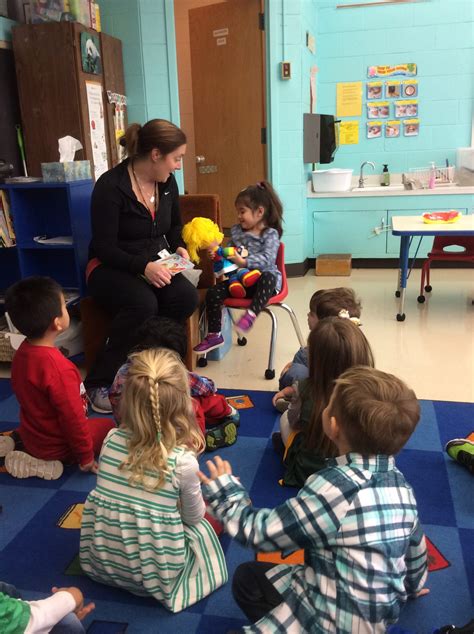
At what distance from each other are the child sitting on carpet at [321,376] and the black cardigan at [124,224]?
1.20 m

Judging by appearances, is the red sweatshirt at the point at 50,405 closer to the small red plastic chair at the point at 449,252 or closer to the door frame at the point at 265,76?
the door frame at the point at 265,76

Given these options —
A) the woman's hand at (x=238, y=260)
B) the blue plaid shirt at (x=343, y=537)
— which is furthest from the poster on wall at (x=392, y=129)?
the blue plaid shirt at (x=343, y=537)

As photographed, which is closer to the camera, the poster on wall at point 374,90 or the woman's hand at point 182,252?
the woman's hand at point 182,252

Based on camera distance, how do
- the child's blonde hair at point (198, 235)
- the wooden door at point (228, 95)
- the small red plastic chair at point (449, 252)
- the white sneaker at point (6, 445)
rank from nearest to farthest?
1. the white sneaker at point (6, 445)
2. the child's blonde hair at point (198, 235)
3. the small red plastic chair at point (449, 252)
4. the wooden door at point (228, 95)

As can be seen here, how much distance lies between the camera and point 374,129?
18.0ft

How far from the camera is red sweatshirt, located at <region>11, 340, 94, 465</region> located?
207 centimetres

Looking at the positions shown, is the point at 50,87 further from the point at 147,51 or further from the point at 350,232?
the point at 350,232

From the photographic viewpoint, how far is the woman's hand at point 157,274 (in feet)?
9.11

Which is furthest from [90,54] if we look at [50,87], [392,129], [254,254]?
[392,129]

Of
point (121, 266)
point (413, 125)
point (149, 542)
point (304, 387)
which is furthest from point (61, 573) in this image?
point (413, 125)

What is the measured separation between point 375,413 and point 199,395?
129 cm

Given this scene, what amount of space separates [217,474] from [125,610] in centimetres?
59

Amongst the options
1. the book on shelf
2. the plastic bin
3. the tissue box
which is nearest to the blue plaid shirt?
the tissue box

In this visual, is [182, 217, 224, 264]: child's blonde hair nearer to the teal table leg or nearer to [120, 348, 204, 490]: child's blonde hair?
the teal table leg
